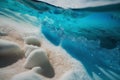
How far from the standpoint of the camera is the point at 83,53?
55.6 inches

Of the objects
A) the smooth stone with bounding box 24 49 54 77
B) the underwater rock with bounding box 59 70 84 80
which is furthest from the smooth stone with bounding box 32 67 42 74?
the underwater rock with bounding box 59 70 84 80

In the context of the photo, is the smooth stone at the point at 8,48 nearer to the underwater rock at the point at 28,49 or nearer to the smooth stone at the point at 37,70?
the underwater rock at the point at 28,49

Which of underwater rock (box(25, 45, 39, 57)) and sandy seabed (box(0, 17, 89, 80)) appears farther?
underwater rock (box(25, 45, 39, 57))

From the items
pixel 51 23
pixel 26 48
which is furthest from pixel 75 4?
pixel 26 48

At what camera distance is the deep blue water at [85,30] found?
53.3 inches

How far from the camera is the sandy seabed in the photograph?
1.20 m

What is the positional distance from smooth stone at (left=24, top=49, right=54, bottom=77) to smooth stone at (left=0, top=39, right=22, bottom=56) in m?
→ 0.11

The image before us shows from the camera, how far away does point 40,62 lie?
4.11 ft

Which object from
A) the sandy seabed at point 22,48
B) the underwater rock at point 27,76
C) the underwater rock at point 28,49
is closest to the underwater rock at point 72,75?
the sandy seabed at point 22,48

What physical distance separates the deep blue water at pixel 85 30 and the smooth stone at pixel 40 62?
0.20m

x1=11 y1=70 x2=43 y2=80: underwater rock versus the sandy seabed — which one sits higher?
x1=11 y1=70 x2=43 y2=80: underwater rock

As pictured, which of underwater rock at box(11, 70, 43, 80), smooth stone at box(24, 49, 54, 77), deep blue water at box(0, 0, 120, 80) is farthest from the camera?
deep blue water at box(0, 0, 120, 80)

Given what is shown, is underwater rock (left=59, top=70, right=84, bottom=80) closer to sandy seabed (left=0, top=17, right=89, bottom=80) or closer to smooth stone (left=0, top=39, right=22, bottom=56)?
sandy seabed (left=0, top=17, right=89, bottom=80)

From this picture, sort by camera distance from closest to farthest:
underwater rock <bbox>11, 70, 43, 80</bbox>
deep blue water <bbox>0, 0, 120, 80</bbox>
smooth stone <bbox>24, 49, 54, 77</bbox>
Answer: underwater rock <bbox>11, 70, 43, 80</bbox>
smooth stone <bbox>24, 49, 54, 77</bbox>
deep blue water <bbox>0, 0, 120, 80</bbox>
